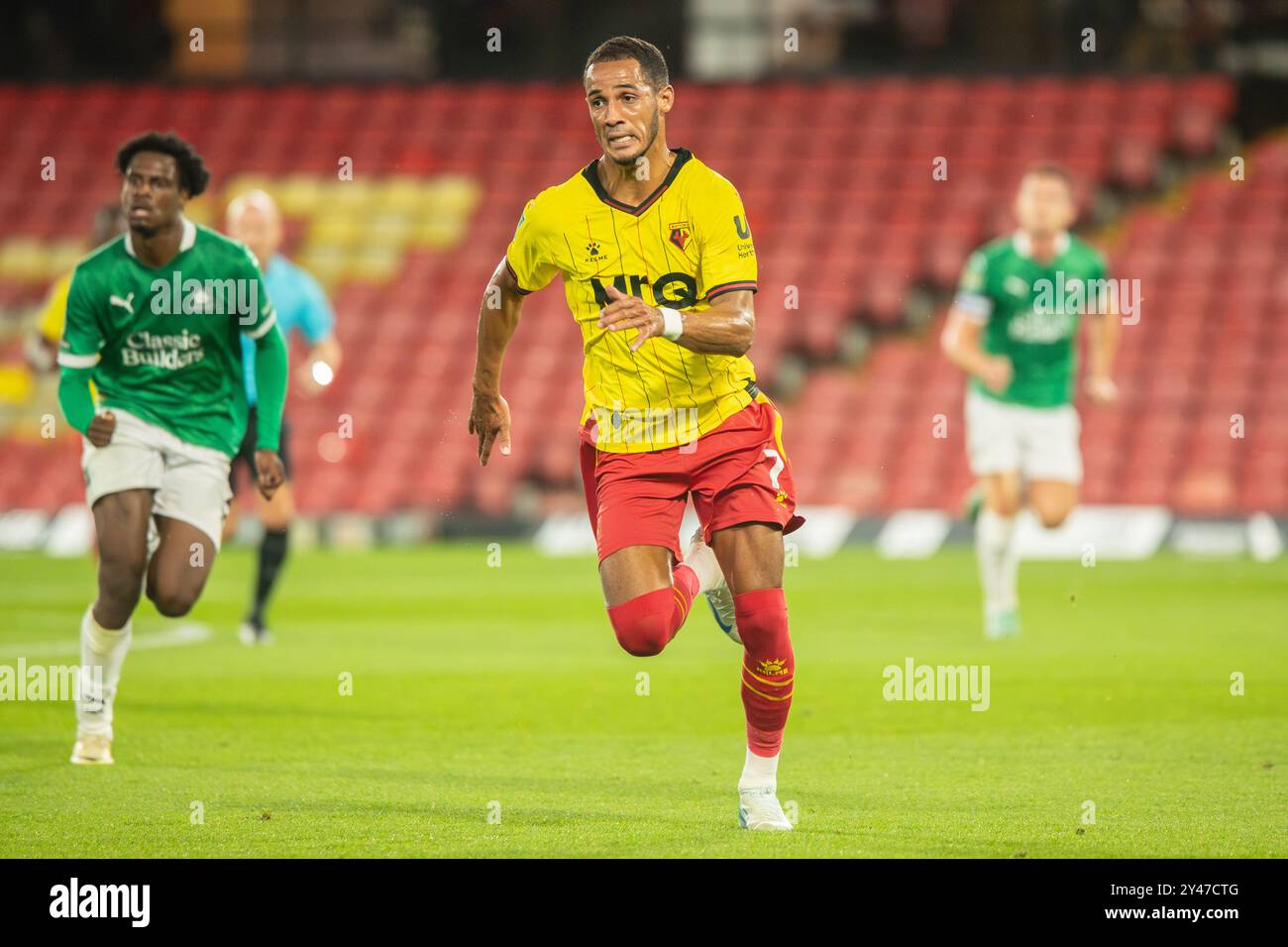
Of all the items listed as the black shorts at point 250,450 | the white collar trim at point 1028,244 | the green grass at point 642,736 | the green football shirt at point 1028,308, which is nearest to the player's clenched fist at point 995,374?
the green football shirt at point 1028,308

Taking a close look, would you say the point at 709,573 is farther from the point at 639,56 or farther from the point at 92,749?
the point at 92,749

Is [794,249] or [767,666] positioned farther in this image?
[794,249]

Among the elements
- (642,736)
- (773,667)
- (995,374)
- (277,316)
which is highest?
(277,316)

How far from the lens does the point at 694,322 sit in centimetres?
542

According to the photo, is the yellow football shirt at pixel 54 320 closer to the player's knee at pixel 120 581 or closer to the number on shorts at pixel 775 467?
the player's knee at pixel 120 581

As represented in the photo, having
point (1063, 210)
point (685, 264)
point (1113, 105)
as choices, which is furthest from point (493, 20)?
point (685, 264)

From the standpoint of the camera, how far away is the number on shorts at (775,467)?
5891 millimetres

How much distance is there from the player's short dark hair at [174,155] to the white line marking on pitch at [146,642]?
12.9 ft

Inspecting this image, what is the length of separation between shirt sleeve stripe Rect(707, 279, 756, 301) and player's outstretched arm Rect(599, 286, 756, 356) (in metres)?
0.01

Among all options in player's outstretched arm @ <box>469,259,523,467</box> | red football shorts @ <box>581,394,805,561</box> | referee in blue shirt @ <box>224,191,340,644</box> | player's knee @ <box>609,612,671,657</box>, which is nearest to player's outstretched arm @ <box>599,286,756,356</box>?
red football shorts @ <box>581,394,805,561</box>

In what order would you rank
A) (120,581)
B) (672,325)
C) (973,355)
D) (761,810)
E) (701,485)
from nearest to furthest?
(672,325) < (761,810) < (701,485) < (120,581) < (973,355)

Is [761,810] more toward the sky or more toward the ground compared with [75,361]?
more toward the ground

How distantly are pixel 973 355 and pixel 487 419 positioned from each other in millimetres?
5335

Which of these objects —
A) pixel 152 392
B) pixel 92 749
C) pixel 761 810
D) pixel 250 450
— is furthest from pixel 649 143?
pixel 250 450
